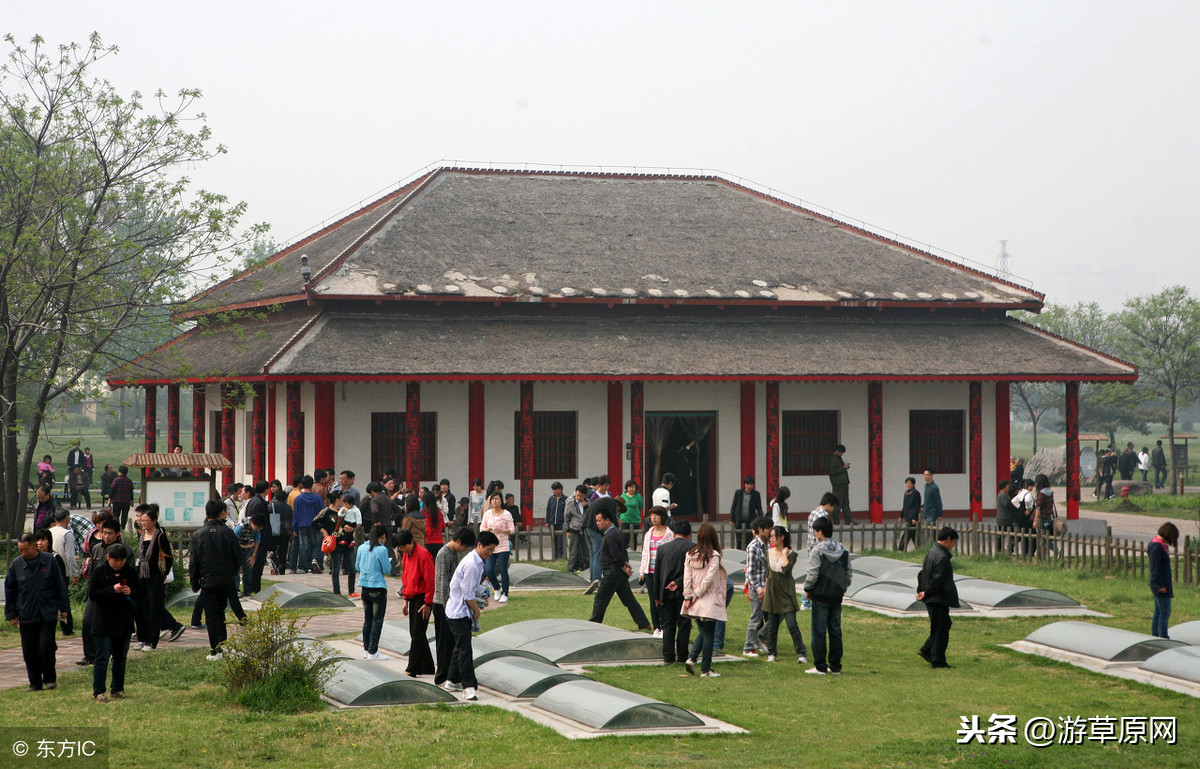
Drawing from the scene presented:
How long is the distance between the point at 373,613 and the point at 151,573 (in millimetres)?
2604

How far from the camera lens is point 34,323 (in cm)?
2123

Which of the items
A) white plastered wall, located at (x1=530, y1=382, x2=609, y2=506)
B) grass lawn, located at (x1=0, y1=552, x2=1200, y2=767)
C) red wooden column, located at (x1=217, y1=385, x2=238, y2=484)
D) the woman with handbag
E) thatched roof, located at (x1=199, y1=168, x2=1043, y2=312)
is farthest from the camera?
red wooden column, located at (x1=217, y1=385, x2=238, y2=484)

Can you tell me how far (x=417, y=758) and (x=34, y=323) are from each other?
50.0 ft

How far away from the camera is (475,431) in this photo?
26.5m

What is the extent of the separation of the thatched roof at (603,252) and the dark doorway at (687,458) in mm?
2821

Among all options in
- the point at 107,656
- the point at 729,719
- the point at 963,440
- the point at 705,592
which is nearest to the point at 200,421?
the point at 963,440

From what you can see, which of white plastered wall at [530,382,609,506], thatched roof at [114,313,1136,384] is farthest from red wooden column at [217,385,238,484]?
white plastered wall at [530,382,609,506]

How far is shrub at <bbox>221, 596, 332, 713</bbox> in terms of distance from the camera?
35.5 ft

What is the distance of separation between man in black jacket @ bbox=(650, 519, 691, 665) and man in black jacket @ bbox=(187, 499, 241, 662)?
455cm

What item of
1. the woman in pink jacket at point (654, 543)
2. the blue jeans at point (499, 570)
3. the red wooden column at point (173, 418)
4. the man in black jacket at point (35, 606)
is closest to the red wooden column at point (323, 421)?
the red wooden column at point (173, 418)

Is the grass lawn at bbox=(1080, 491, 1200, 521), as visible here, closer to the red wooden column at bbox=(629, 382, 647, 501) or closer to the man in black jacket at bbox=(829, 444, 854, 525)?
the man in black jacket at bbox=(829, 444, 854, 525)

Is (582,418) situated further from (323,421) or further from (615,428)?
(323,421)

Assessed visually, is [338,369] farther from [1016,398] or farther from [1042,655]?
[1016,398]

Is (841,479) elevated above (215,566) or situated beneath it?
elevated above
